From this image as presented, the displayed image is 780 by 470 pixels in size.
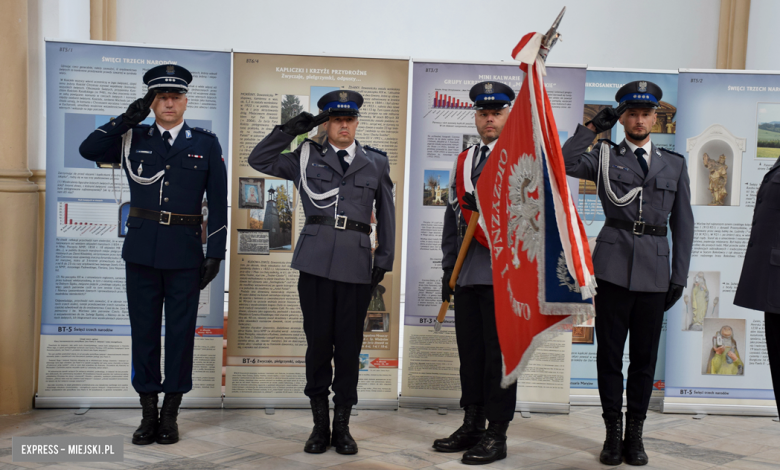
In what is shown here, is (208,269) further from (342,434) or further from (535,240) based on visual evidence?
(535,240)

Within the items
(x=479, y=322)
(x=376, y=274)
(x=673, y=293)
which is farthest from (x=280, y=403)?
(x=673, y=293)

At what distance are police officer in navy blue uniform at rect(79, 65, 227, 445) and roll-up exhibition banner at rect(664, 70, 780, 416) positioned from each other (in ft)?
9.67

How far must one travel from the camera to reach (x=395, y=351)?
4059 millimetres

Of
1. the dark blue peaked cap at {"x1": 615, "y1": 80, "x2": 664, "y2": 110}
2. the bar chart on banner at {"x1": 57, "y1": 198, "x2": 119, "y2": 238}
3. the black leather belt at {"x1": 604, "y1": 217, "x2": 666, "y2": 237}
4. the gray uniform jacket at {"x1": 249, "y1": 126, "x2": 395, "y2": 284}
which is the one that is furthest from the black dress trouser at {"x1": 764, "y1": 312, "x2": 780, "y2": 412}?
the bar chart on banner at {"x1": 57, "y1": 198, "x2": 119, "y2": 238}

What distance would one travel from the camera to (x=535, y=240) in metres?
2.41

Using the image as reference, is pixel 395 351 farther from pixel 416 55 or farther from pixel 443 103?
pixel 416 55

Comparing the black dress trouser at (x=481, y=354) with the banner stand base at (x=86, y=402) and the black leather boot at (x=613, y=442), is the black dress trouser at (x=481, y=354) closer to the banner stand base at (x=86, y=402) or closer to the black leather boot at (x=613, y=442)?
the black leather boot at (x=613, y=442)

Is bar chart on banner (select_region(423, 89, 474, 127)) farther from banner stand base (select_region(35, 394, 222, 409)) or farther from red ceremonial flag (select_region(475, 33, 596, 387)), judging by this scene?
banner stand base (select_region(35, 394, 222, 409))

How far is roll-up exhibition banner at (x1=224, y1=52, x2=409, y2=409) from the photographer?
12.9 ft

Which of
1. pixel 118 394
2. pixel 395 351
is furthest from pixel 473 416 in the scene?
pixel 118 394

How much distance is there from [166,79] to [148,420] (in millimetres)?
1677

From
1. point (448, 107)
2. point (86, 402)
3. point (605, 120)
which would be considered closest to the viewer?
point (605, 120)

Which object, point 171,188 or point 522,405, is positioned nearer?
point 171,188

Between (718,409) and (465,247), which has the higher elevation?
(465,247)
